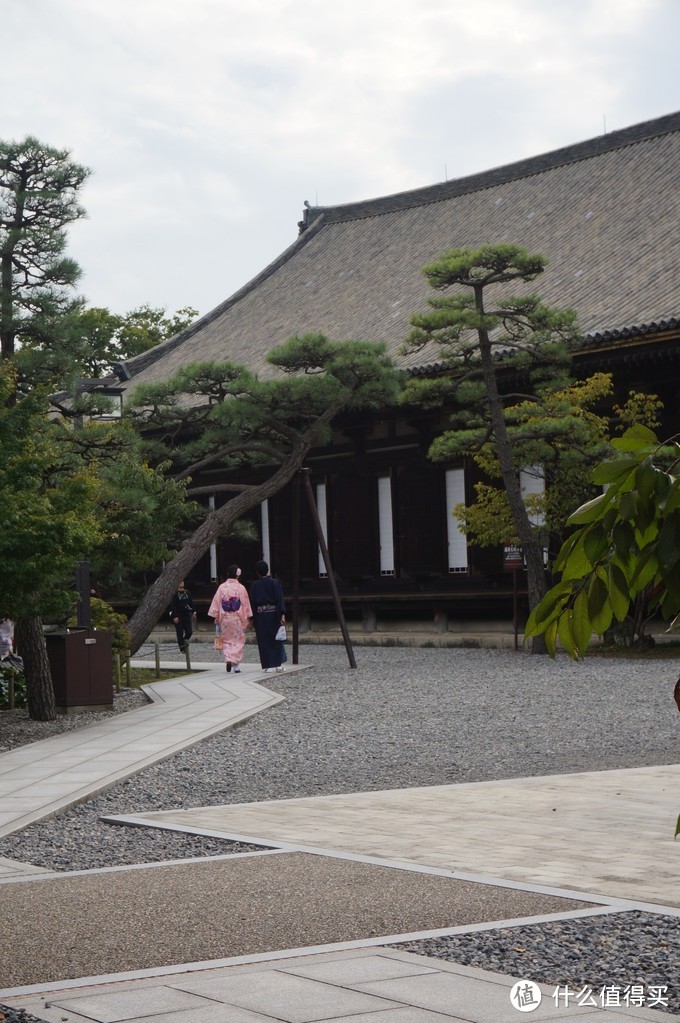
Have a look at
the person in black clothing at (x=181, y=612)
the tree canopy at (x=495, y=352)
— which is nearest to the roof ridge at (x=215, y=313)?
the person in black clothing at (x=181, y=612)

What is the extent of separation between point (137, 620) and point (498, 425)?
258 inches

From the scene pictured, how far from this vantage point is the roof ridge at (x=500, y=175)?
29984 millimetres

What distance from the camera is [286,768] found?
11289 millimetres

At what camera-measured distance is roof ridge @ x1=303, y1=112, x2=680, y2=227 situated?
30.0m

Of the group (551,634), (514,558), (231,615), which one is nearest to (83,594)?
(231,615)

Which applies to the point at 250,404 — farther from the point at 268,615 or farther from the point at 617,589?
the point at 617,589

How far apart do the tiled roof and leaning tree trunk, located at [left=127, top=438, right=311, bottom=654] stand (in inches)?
156

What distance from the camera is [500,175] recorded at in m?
32.9

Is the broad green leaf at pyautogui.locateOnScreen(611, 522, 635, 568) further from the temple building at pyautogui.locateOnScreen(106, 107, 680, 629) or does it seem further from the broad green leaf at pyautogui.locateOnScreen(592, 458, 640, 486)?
the temple building at pyautogui.locateOnScreen(106, 107, 680, 629)

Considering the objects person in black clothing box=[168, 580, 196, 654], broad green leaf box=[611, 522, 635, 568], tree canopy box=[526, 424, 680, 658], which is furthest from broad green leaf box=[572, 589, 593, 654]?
person in black clothing box=[168, 580, 196, 654]

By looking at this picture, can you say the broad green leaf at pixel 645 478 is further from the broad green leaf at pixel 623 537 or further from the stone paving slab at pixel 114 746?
the stone paving slab at pixel 114 746

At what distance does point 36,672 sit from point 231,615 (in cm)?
620

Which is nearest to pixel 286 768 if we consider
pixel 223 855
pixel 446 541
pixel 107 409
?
pixel 223 855

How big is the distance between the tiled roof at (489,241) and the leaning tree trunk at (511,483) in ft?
6.05
